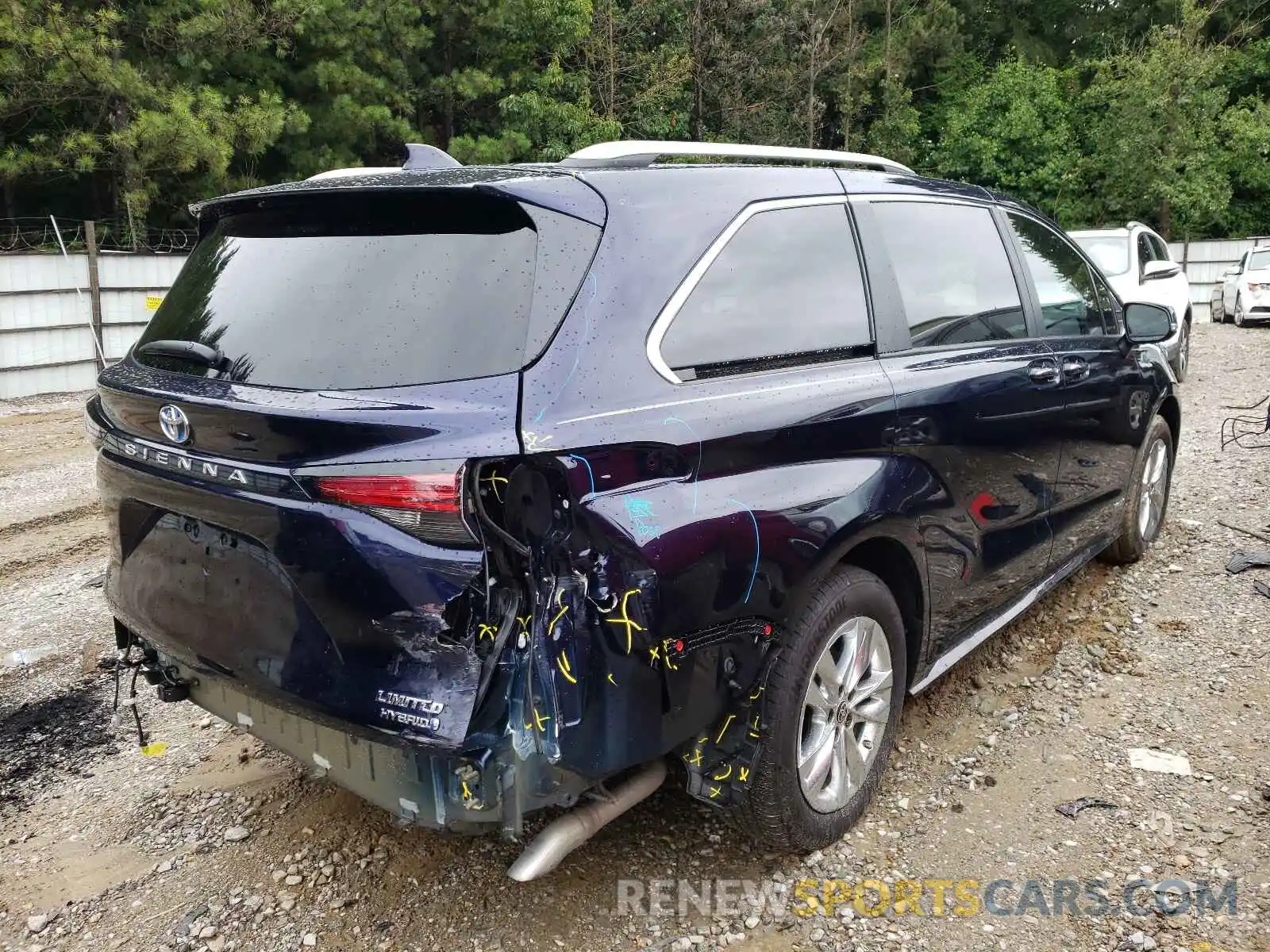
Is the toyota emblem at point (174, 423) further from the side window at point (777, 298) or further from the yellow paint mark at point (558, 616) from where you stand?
the side window at point (777, 298)

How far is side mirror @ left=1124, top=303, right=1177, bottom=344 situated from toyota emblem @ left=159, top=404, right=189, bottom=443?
12.8 feet

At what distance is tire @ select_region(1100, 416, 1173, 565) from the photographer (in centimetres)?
472

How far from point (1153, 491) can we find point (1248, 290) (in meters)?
15.2

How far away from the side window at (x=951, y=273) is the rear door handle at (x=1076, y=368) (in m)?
0.26

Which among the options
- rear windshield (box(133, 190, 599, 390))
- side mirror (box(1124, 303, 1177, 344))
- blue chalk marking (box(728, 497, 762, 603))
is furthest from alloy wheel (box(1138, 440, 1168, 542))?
rear windshield (box(133, 190, 599, 390))

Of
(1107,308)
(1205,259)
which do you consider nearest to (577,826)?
(1107,308)

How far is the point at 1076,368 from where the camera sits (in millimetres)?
3803

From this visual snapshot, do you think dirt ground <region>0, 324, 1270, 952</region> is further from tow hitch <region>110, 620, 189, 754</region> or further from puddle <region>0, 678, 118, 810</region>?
tow hitch <region>110, 620, 189, 754</region>

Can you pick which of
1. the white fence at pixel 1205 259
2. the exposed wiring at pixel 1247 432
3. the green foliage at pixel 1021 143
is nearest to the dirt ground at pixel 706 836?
the exposed wiring at pixel 1247 432

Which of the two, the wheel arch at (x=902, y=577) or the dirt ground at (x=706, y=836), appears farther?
the wheel arch at (x=902, y=577)

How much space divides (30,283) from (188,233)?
4.70 m

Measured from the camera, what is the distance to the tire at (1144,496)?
186 inches

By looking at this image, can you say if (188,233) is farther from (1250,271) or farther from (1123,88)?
Answer: (1123,88)

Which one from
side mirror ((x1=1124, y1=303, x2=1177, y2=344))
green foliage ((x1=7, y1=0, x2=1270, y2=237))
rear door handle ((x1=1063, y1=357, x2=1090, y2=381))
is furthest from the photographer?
green foliage ((x1=7, y1=0, x2=1270, y2=237))
